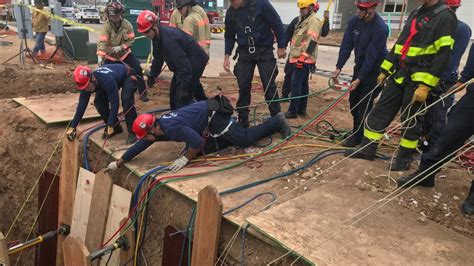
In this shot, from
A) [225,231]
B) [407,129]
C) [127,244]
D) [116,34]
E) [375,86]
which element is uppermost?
[116,34]

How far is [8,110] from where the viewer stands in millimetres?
6113

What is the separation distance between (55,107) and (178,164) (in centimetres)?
323

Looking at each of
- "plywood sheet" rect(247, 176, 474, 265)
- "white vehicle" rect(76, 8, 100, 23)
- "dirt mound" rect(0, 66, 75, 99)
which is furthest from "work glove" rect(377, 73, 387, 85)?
"white vehicle" rect(76, 8, 100, 23)

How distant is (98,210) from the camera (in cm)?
439

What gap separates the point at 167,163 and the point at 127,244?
95 centimetres

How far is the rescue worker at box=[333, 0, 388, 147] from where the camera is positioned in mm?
4113

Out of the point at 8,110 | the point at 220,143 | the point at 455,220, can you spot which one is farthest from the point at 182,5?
the point at 455,220

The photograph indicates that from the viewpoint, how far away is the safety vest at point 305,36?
213 inches

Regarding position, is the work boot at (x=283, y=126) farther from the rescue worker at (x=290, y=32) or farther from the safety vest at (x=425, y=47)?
the safety vest at (x=425, y=47)

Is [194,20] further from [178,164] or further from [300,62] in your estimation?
[178,164]

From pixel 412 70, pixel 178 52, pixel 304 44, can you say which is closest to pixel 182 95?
pixel 178 52

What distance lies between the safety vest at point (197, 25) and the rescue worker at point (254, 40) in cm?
138

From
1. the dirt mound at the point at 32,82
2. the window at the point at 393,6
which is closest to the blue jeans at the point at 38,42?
the dirt mound at the point at 32,82

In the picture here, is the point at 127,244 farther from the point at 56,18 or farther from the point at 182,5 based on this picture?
the point at 56,18
